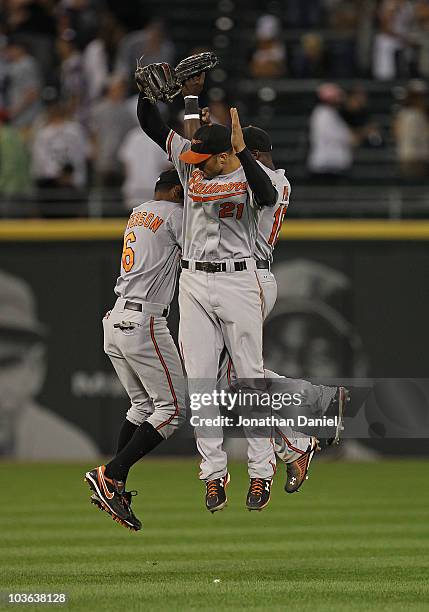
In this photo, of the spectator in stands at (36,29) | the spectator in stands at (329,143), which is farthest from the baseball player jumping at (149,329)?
the spectator in stands at (36,29)

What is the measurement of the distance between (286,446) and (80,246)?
26.8ft

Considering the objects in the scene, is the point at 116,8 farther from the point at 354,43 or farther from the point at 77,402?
the point at 77,402

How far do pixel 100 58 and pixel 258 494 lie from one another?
10.2 meters

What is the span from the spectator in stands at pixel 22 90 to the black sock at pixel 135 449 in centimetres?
879

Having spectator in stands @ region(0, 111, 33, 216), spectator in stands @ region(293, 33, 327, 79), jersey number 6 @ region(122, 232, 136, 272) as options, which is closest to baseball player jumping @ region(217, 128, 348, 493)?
jersey number 6 @ region(122, 232, 136, 272)

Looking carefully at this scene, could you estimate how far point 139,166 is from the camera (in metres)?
17.1

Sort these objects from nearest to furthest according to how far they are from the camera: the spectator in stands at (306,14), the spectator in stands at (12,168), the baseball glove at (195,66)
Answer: the baseball glove at (195,66)
the spectator in stands at (12,168)
the spectator in stands at (306,14)

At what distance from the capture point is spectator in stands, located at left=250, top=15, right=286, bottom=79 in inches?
750

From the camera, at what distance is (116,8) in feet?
64.0

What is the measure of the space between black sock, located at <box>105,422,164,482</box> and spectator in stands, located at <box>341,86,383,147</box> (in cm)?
910

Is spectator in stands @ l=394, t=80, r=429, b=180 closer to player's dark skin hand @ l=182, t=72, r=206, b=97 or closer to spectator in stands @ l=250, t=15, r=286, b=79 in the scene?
spectator in stands @ l=250, t=15, r=286, b=79

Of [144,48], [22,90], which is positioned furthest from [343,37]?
[22,90]

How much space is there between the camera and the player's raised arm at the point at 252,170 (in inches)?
347

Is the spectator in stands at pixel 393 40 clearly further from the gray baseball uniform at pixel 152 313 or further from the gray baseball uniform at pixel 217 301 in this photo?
the gray baseball uniform at pixel 217 301
